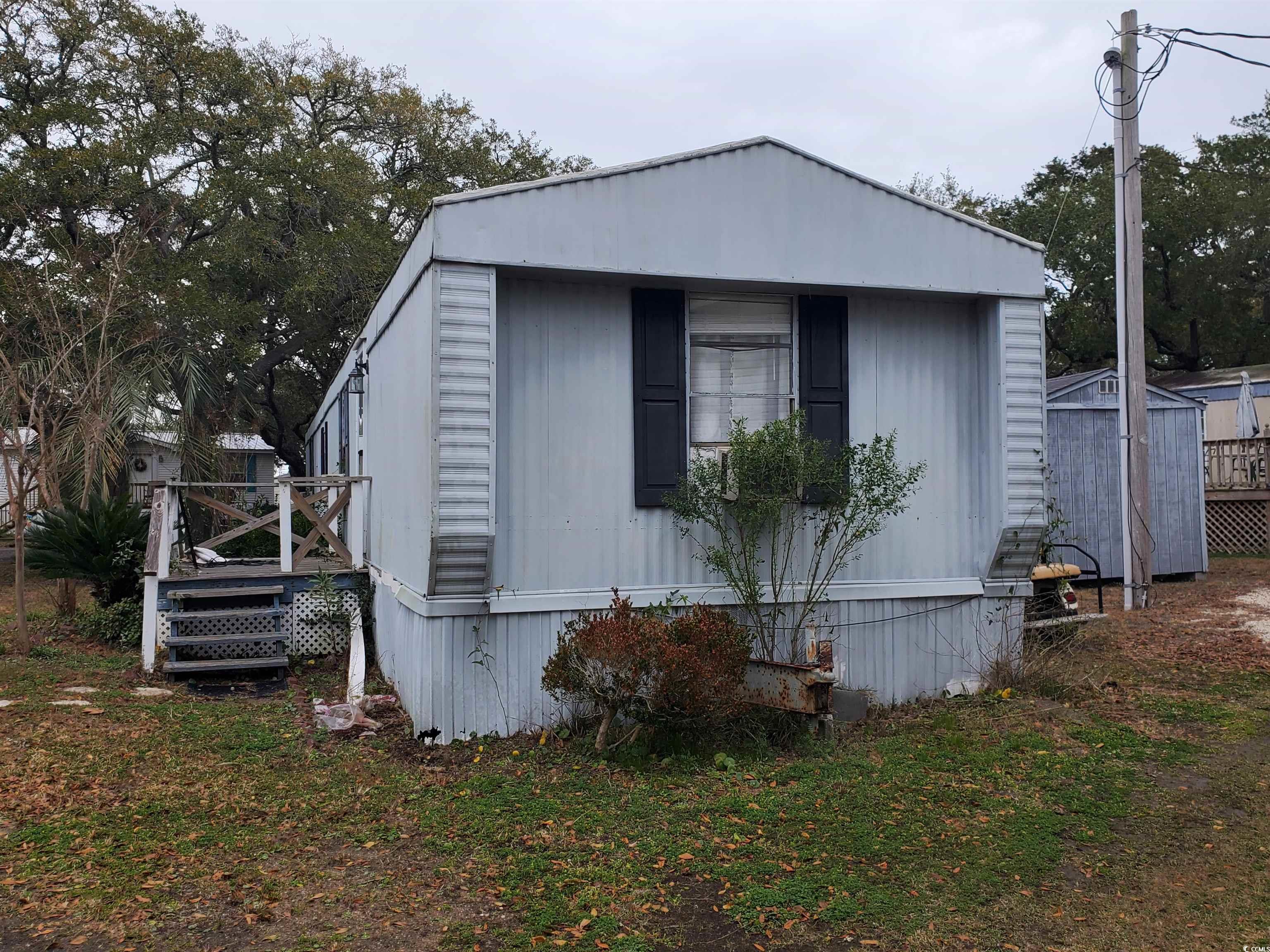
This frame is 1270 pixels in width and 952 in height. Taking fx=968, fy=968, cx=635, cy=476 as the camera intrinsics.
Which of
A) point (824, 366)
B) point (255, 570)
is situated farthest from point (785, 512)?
point (255, 570)

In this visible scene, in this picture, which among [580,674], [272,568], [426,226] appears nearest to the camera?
[580,674]

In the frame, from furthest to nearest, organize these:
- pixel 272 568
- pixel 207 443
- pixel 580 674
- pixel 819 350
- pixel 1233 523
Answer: pixel 1233 523 → pixel 207 443 → pixel 272 568 → pixel 819 350 → pixel 580 674

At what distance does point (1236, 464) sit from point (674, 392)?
1333 cm

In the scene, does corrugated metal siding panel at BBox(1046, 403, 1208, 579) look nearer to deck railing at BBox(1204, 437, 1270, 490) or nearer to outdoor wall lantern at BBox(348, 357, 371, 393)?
deck railing at BBox(1204, 437, 1270, 490)

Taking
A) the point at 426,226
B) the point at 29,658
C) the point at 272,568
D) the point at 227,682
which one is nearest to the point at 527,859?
the point at 426,226

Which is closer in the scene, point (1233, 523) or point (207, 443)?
point (207, 443)

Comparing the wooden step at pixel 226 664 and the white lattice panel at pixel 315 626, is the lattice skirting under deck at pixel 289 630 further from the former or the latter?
the wooden step at pixel 226 664

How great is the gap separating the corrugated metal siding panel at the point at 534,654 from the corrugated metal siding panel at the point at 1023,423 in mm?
589

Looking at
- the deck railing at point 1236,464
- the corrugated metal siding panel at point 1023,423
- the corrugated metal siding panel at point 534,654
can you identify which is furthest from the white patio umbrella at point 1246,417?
the corrugated metal siding panel at point 534,654

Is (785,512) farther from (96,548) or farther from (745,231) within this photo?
(96,548)

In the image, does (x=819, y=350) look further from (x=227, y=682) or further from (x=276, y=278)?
(x=276, y=278)

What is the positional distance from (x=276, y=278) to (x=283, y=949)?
1641cm

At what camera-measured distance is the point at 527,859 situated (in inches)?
159

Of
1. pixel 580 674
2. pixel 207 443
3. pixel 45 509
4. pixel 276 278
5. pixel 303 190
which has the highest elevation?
pixel 303 190
